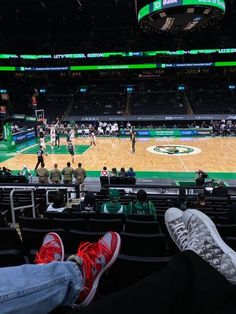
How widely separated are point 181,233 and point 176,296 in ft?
4.06

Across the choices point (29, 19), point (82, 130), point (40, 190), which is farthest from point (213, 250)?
point (29, 19)

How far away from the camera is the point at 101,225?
365 centimetres

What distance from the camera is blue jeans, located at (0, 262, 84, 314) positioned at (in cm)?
148

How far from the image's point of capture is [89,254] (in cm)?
208

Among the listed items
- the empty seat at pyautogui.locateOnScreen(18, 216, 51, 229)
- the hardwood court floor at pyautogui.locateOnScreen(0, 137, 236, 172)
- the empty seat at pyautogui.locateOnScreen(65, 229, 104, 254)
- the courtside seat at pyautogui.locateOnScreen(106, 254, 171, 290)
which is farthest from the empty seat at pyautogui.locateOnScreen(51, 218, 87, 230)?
the hardwood court floor at pyautogui.locateOnScreen(0, 137, 236, 172)

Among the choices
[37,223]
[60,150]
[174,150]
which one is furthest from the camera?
[60,150]

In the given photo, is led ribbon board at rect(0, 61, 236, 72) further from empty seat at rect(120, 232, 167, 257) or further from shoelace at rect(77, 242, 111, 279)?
shoelace at rect(77, 242, 111, 279)

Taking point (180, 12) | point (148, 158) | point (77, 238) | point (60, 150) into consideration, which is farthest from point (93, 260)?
point (60, 150)

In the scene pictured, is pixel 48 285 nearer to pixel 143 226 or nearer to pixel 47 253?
pixel 47 253

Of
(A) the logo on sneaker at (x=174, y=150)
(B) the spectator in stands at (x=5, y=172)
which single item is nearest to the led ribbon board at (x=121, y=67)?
(A) the logo on sneaker at (x=174, y=150)

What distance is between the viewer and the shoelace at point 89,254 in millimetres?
1938

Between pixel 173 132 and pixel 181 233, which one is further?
pixel 173 132

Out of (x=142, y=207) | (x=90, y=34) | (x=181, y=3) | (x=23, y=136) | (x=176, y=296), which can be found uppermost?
(x=90, y=34)

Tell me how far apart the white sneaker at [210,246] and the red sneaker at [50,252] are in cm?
107
